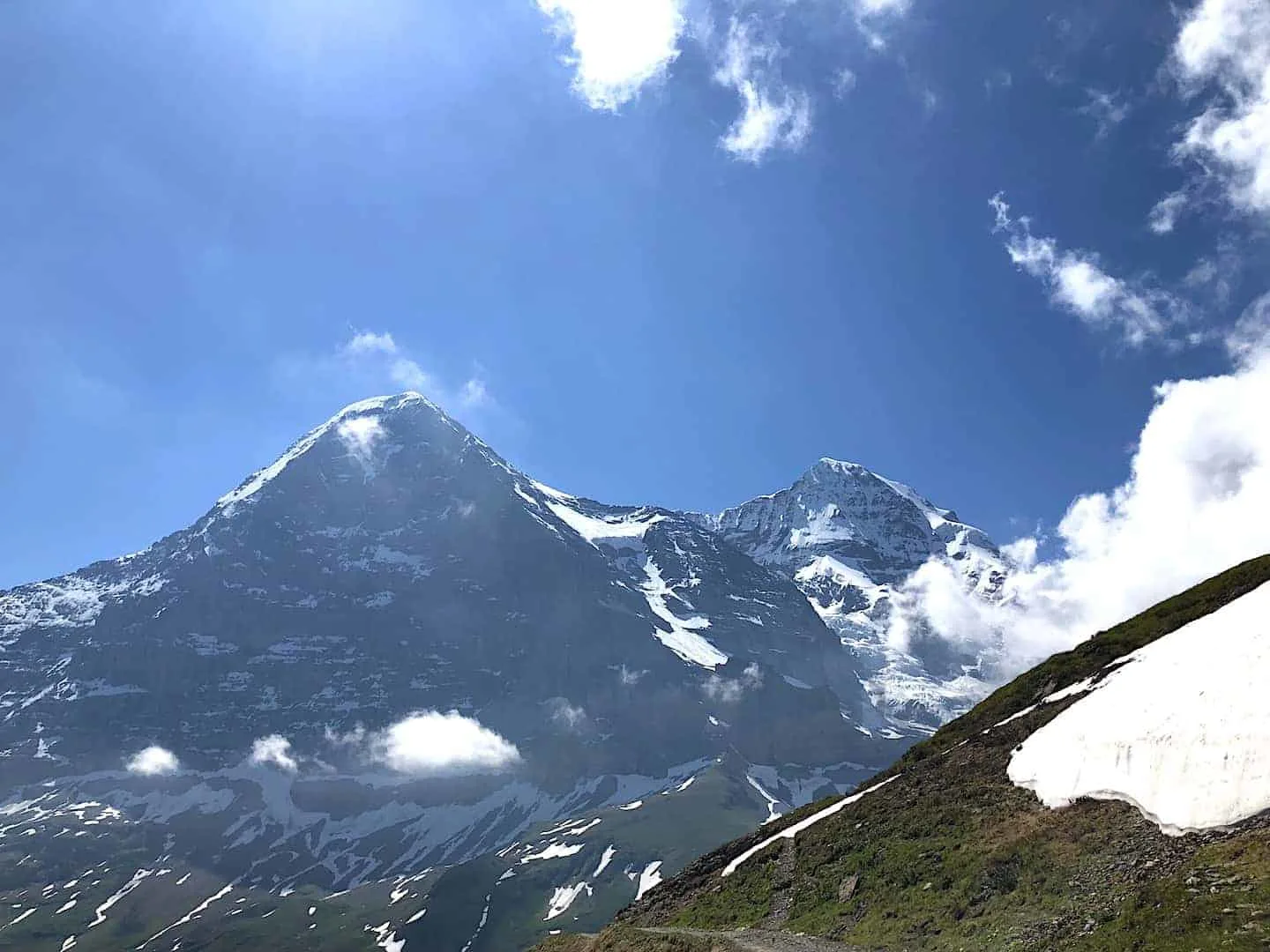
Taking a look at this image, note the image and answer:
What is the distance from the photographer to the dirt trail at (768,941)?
3147 cm

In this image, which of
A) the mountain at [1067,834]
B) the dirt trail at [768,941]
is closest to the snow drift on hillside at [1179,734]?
the mountain at [1067,834]

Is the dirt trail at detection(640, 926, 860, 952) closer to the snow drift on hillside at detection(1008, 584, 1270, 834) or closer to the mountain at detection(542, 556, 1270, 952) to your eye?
the mountain at detection(542, 556, 1270, 952)

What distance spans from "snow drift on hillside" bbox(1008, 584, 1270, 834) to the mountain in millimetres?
83

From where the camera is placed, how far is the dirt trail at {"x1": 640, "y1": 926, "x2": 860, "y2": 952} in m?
31.5

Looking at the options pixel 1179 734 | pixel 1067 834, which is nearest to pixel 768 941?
pixel 1067 834

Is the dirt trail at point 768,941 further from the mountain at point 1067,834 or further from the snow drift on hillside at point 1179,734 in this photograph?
the snow drift on hillside at point 1179,734

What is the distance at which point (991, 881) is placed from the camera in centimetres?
3034

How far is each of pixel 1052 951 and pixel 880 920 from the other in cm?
938

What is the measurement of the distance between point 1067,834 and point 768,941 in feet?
40.3

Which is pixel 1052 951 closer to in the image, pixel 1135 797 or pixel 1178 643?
pixel 1135 797

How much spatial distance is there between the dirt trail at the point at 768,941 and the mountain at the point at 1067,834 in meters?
0.24

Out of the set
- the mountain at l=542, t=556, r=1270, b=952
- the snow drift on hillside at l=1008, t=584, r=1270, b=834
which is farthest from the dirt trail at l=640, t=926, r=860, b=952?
the snow drift on hillside at l=1008, t=584, r=1270, b=834

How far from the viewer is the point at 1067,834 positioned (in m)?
30.7

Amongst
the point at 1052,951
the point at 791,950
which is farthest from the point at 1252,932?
the point at 791,950
